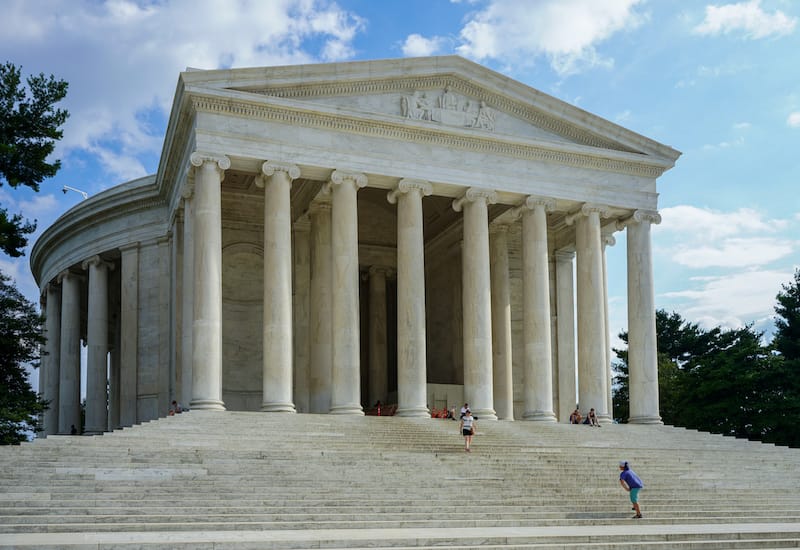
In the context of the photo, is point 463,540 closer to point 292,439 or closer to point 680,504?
point 680,504

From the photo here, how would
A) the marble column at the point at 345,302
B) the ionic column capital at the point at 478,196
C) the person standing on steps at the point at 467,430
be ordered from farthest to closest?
the ionic column capital at the point at 478,196, the marble column at the point at 345,302, the person standing on steps at the point at 467,430

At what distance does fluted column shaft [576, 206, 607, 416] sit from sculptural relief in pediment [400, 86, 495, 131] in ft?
27.0

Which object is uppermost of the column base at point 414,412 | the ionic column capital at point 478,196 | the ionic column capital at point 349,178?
the ionic column capital at point 349,178

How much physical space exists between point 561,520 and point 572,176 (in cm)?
2997

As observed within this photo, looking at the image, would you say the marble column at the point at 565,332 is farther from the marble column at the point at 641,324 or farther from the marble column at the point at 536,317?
the marble column at the point at 536,317

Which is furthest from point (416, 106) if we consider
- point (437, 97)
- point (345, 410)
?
point (345, 410)

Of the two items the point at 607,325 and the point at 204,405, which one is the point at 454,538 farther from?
the point at 607,325

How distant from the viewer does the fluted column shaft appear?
5588 centimetres

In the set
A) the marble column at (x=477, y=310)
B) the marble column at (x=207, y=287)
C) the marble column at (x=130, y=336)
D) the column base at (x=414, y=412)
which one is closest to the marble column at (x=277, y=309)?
the marble column at (x=207, y=287)

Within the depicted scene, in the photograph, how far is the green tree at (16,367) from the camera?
43750 mm

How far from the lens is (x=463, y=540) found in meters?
25.8

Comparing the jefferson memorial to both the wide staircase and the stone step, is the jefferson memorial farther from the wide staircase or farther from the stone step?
the stone step

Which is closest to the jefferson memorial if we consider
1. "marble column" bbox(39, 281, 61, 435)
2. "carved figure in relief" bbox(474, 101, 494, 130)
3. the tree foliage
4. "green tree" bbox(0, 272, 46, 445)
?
"carved figure in relief" bbox(474, 101, 494, 130)

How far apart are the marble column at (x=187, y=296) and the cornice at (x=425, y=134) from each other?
16.8 ft
